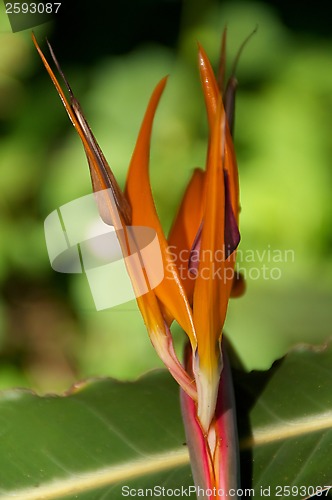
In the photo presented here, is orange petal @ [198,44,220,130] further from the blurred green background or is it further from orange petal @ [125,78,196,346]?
the blurred green background

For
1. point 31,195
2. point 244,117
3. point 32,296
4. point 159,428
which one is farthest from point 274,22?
point 159,428

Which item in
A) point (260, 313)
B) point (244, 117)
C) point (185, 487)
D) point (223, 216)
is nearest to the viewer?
point (223, 216)

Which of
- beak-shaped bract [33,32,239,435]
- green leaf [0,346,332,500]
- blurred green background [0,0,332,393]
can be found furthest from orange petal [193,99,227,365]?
blurred green background [0,0,332,393]

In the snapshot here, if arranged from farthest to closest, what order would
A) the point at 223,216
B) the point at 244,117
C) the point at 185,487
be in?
1. the point at 244,117
2. the point at 185,487
3. the point at 223,216

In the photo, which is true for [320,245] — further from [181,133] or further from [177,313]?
[177,313]

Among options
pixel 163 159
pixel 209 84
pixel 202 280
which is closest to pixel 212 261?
pixel 202 280

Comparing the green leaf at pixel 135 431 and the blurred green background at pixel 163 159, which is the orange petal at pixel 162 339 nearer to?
the green leaf at pixel 135 431

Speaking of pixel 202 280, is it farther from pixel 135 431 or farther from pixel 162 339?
pixel 135 431
